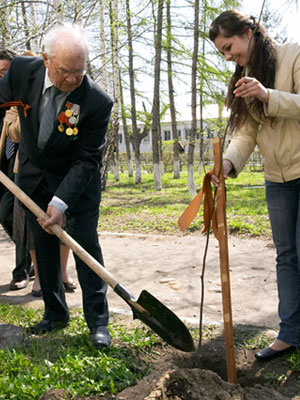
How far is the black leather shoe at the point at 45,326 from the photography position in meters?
3.20

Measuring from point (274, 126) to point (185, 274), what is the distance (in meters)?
2.52

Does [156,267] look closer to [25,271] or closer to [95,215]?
[25,271]

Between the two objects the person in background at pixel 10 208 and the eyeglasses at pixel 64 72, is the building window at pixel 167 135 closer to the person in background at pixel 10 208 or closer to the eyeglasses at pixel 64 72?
the person in background at pixel 10 208

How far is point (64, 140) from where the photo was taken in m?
2.85

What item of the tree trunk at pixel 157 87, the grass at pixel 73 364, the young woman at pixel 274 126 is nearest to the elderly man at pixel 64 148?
the grass at pixel 73 364

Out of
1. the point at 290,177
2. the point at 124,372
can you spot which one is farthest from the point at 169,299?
the point at 290,177

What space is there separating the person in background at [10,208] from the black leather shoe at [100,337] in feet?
5.33

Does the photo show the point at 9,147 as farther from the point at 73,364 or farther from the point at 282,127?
the point at 282,127

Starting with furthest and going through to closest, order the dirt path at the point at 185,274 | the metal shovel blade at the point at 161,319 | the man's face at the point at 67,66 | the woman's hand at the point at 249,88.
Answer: the dirt path at the point at 185,274
the metal shovel blade at the point at 161,319
the man's face at the point at 67,66
the woman's hand at the point at 249,88

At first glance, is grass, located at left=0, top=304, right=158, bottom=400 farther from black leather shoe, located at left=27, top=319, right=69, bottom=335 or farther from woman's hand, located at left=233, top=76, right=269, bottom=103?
woman's hand, located at left=233, top=76, right=269, bottom=103

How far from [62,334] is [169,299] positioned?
1179 millimetres

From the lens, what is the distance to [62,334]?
313 cm

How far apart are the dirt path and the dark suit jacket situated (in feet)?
4.34

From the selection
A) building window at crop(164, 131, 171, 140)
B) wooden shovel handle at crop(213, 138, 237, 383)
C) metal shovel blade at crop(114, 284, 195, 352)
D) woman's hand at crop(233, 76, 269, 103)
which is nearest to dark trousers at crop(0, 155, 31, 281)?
metal shovel blade at crop(114, 284, 195, 352)
